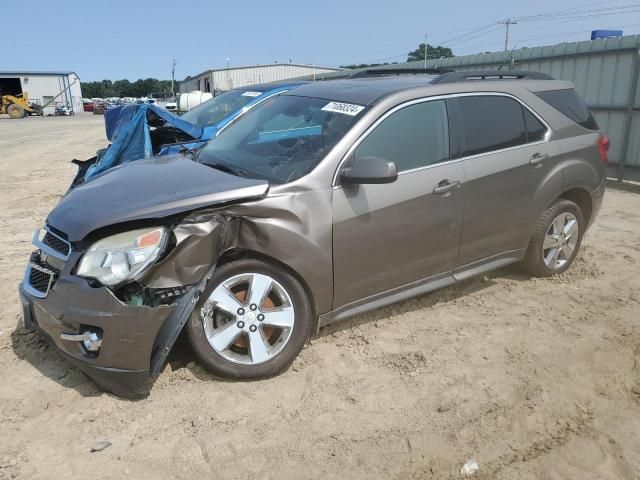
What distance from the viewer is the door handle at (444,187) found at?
3604 mm

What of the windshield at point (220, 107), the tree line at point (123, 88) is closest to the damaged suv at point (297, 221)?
the windshield at point (220, 107)

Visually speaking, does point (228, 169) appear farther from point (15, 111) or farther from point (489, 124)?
point (15, 111)

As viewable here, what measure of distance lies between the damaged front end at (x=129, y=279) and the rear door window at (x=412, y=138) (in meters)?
1.00

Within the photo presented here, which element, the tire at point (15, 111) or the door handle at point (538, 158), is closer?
the door handle at point (538, 158)

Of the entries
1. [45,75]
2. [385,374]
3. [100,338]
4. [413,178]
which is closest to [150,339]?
[100,338]

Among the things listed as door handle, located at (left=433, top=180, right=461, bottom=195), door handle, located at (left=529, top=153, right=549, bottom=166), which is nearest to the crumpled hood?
door handle, located at (left=433, top=180, right=461, bottom=195)

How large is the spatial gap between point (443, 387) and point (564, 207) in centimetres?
227

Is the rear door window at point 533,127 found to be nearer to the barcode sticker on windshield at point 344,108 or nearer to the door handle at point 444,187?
the door handle at point 444,187

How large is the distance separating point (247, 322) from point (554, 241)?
2954mm

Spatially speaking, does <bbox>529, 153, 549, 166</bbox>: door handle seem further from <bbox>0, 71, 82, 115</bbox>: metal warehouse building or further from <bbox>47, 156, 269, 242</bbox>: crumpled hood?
<bbox>0, 71, 82, 115</bbox>: metal warehouse building

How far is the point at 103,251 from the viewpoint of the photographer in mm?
2766

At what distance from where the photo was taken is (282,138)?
3.70m

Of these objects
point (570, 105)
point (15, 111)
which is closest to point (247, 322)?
point (570, 105)

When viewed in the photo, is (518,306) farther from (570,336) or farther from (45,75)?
(45,75)
